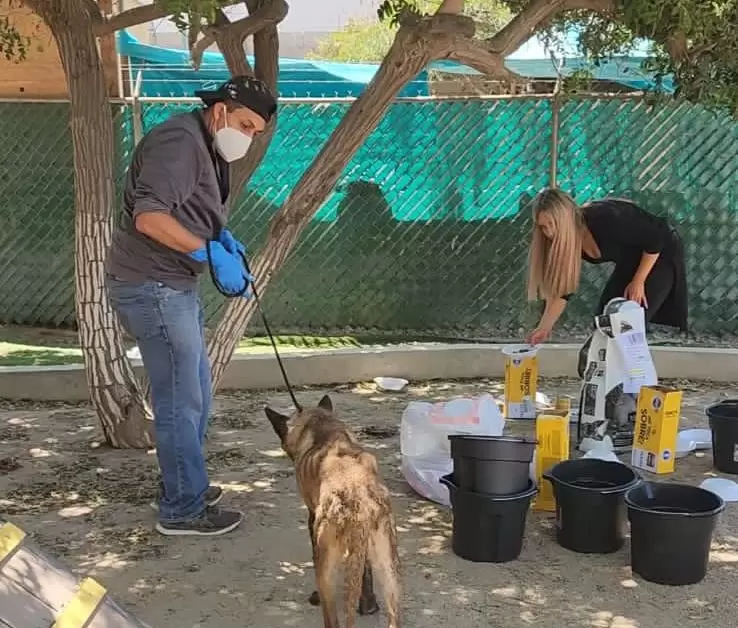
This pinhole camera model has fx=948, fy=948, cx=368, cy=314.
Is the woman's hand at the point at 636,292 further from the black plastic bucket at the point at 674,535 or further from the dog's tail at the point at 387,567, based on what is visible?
the dog's tail at the point at 387,567

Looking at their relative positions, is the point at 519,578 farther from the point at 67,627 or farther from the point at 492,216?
the point at 492,216

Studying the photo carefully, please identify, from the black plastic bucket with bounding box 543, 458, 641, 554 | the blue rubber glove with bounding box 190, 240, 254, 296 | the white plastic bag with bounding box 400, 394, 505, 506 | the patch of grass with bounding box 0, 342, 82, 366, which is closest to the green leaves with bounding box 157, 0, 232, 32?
the blue rubber glove with bounding box 190, 240, 254, 296

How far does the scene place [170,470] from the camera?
14.2 feet

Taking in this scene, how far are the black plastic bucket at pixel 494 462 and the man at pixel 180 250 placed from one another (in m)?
1.19

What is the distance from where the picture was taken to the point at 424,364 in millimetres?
7324

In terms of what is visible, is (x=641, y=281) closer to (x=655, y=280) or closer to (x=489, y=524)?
(x=655, y=280)

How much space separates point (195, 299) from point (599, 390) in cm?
247

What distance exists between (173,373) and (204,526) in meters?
0.76

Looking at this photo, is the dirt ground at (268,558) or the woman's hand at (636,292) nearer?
the dirt ground at (268,558)

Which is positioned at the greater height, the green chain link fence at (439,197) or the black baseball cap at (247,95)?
the black baseball cap at (247,95)

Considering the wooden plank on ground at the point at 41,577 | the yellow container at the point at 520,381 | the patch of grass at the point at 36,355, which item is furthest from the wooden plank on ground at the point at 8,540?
the patch of grass at the point at 36,355

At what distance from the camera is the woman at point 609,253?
5.39 metres

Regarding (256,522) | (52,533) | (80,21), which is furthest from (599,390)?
(80,21)

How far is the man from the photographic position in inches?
153
